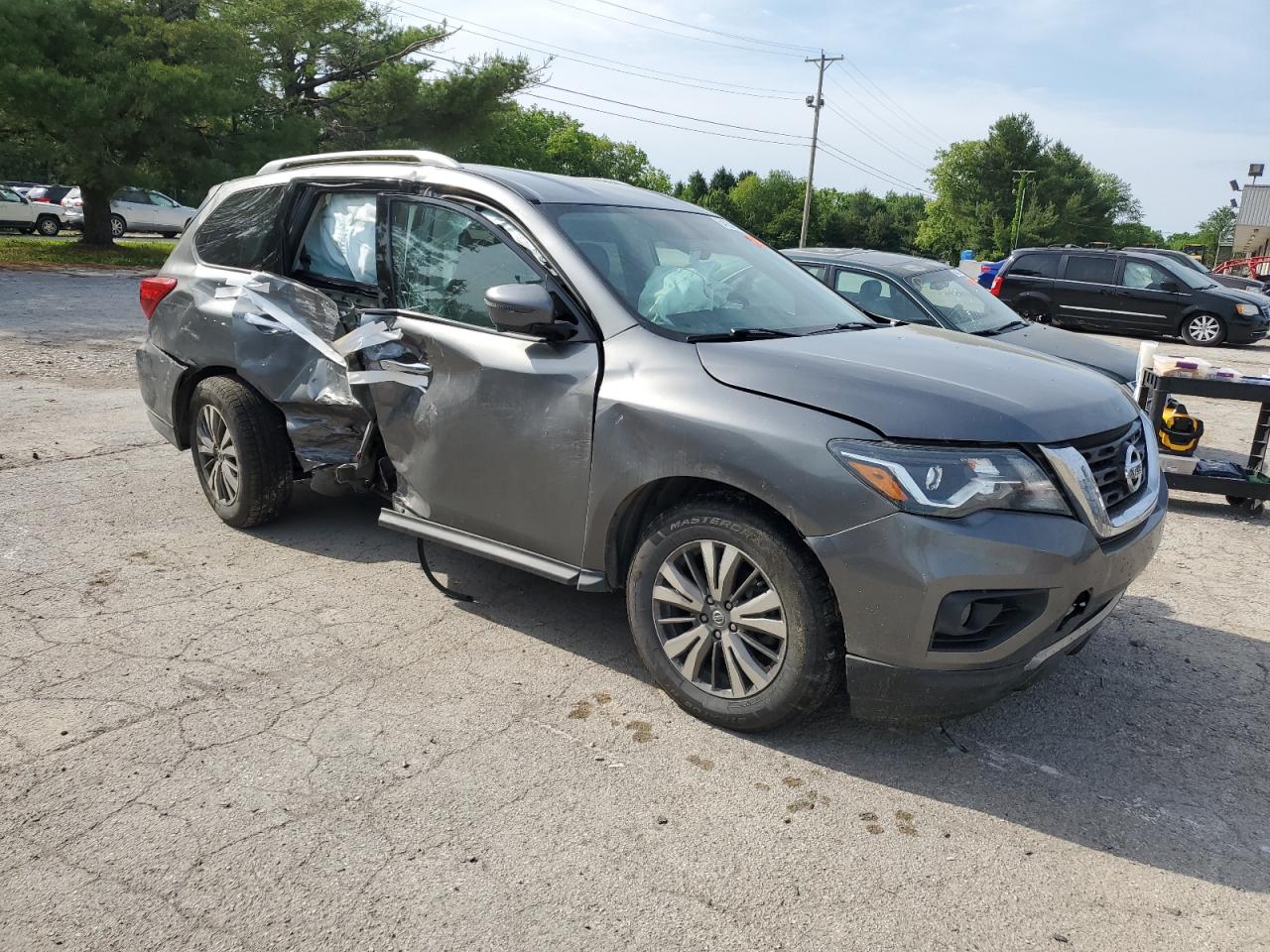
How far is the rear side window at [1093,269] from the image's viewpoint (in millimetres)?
18266

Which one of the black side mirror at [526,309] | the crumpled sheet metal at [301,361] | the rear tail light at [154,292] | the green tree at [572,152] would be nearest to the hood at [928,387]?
the black side mirror at [526,309]

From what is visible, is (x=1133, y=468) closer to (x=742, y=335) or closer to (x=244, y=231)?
(x=742, y=335)

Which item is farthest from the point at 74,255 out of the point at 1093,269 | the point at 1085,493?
the point at 1085,493

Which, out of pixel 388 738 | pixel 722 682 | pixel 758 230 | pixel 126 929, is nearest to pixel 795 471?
pixel 722 682

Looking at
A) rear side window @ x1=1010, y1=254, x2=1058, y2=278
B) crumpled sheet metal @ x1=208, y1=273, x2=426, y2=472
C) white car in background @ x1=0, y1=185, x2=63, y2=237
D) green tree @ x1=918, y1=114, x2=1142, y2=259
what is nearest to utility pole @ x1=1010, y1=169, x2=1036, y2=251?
green tree @ x1=918, y1=114, x2=1142, y2=259

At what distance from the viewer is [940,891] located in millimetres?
2564

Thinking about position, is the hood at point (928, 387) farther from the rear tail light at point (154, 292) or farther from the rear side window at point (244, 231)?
the rear tail light at point (154, 292)

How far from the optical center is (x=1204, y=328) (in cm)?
1788

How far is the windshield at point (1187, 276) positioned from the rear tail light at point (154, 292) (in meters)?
18.1

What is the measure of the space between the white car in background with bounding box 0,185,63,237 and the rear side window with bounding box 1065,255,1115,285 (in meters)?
30.8

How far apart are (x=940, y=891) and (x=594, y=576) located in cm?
156

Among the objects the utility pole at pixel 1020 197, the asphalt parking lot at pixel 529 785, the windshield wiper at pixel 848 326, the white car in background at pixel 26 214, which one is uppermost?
the utility pole at pixel 1020 197

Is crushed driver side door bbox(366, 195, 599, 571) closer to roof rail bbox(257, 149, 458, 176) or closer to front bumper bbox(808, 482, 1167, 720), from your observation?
roof rail bbox(257, 149, 458, 176)

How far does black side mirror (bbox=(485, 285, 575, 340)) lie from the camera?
3.46 meters
